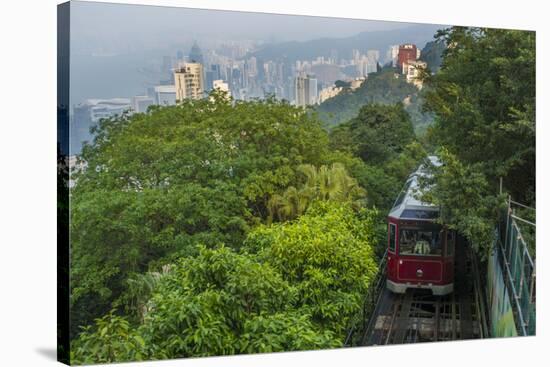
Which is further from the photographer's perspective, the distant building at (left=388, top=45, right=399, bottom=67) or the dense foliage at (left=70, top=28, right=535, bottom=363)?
the distant building at (left=388, top=45, right=399, bottom=67)

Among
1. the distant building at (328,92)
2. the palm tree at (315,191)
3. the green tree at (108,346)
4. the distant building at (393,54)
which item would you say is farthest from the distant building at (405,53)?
the green tree at (108,346)

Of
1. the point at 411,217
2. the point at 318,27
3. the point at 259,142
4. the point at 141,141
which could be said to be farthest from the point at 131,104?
the point at 411,217

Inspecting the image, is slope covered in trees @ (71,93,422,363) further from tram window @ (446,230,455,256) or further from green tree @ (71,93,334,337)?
tram window @ (446,230,455,256)

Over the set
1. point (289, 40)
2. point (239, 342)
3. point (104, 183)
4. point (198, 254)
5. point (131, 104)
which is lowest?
point (239, 342)

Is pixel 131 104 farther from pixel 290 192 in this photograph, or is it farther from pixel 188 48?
pixel 290 192

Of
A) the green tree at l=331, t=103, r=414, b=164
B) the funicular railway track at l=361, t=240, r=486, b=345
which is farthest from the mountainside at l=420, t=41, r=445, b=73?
the funicular railway track at l=361, t=240, r=486, b=345

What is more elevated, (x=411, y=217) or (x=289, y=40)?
(x=289, y=40)
